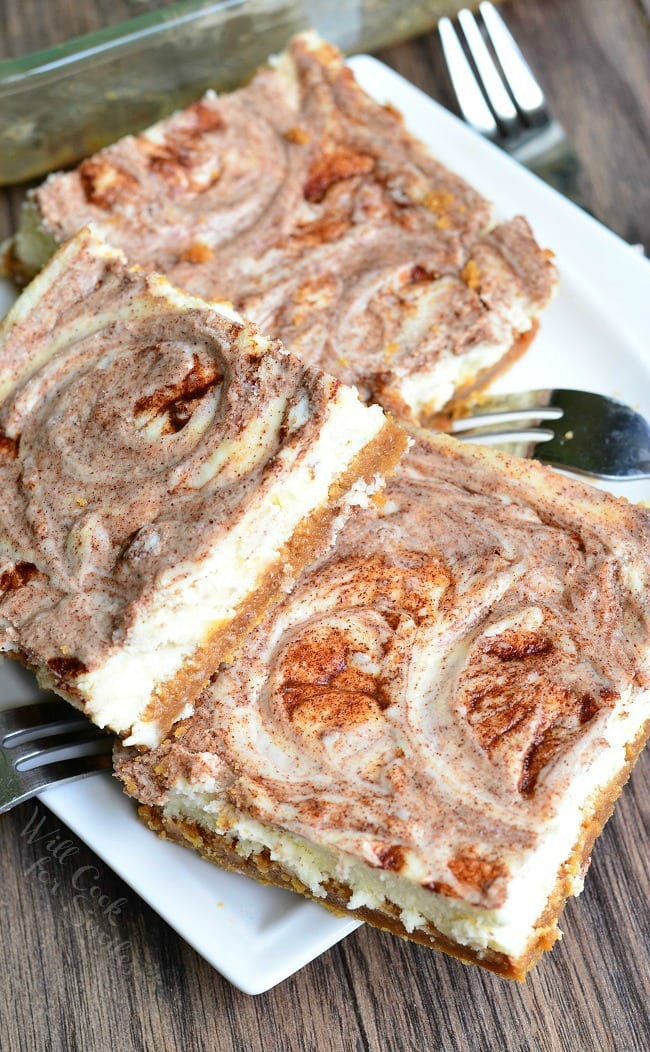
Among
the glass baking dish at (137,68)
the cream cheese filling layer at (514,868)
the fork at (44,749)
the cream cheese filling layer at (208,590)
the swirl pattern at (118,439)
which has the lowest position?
the cream cheese filling layer at (514,868)

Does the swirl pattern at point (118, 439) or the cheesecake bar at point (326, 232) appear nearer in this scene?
the swirl pattern at point (118, 439)

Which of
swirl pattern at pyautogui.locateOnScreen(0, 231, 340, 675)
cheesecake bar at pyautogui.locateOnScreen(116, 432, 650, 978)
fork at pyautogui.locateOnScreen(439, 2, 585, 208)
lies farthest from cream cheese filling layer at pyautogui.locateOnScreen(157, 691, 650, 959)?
fork at pyautogui.locateOnScreen(439, 2, 585, 208)

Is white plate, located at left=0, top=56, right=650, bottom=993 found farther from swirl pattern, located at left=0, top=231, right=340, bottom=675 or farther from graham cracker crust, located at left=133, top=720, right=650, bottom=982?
swirl pattern, located at left=0, top=231, right=340, bottom=675

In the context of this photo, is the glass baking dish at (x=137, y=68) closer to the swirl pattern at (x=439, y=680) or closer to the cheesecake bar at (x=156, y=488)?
the cheesecake bar at (x=156, y=488)

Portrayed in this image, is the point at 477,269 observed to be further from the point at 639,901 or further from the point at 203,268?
the point at 639,901

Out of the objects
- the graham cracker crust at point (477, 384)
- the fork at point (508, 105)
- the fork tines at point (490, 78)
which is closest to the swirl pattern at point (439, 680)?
the graham cracker crust at point (477, 384)

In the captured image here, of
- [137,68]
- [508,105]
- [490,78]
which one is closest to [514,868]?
[508,105]

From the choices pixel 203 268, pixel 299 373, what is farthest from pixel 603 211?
pixel 299 373
